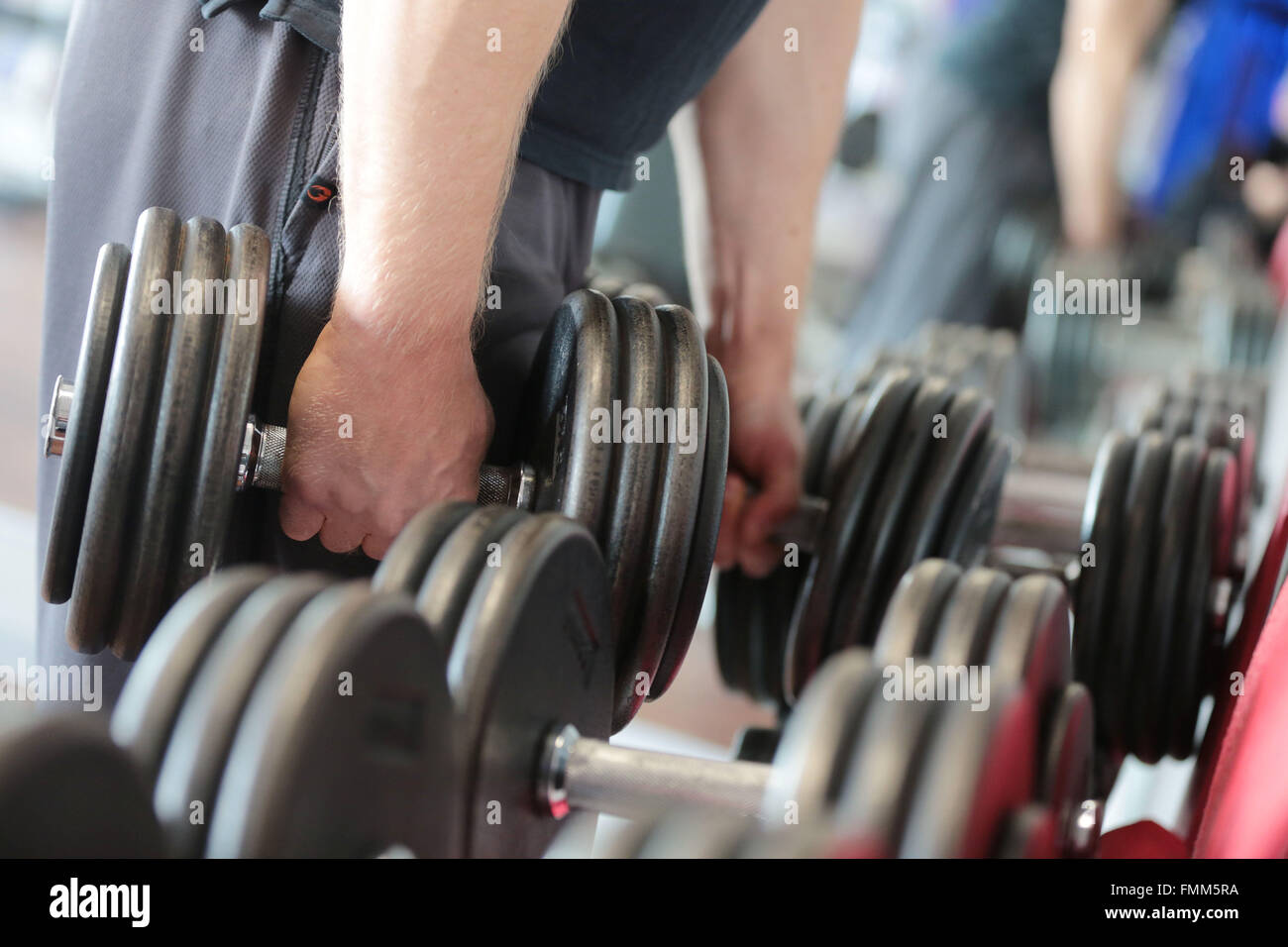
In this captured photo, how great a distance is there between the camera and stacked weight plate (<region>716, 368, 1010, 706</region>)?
110 cm

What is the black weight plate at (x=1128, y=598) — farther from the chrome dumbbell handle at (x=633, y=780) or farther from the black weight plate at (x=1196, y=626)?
the chrome dumbbell handle at (x=633, y=780)

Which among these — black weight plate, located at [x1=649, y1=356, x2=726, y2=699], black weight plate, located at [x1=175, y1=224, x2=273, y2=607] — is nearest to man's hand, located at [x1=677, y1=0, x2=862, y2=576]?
black weight plate, located at [x1=649, y1=356, x2=726, y2=699]

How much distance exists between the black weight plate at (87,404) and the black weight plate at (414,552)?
0.87 feet

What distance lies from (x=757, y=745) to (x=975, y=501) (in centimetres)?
37

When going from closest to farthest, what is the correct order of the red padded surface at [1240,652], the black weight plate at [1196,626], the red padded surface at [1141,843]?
1. the red padded surface at [1141,843]
2. the red padded surface at [1240,652]
3. the black weight plate at [1196,626]

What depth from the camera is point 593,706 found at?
807mm

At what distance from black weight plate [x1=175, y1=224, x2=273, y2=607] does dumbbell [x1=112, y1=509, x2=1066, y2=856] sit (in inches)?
7.6

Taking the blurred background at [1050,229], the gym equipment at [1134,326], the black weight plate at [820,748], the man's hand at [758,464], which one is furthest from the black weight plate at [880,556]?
the gym equipment at [1134,326]

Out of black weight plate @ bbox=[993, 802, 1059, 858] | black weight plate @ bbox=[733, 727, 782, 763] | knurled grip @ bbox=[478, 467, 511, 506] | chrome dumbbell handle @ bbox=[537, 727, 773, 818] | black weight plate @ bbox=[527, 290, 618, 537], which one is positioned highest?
black weight plate @ bbox=[527, 290, 618, 537]

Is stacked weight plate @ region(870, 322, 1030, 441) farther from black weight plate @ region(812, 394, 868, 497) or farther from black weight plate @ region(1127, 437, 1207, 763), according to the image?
black weight plate @ region(1127, 437, 1207, 763)

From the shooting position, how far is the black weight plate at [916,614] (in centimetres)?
65

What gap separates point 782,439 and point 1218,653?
0.49 metres

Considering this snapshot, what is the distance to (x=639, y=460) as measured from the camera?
840mm

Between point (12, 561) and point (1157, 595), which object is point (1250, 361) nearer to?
point (1157, 595)
